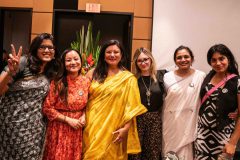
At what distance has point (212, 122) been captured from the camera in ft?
6.66

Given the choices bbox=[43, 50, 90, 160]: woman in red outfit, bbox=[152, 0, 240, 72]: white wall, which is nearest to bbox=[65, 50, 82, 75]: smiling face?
bbox=[43, 50, 90, 160]: woman in red outfit

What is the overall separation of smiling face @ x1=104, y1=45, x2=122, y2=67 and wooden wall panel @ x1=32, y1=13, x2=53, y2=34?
6.82ft

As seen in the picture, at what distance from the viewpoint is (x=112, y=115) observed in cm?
215

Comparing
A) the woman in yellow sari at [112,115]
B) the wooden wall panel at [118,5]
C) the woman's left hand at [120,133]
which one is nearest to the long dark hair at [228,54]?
the woman in yellow sari at [112,115]

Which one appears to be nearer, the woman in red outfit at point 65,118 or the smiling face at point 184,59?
the woman in red outfit at point 65,118

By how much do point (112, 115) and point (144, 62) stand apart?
59 cm

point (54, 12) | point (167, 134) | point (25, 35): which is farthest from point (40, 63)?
point (25, 35)

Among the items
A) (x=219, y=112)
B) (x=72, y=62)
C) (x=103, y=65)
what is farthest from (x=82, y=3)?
(x=219, y=112)

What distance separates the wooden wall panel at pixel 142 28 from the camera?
398 cm

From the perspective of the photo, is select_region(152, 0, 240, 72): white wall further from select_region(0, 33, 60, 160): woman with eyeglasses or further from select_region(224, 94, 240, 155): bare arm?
select_region(0, 33, 60, 160): woman with eyeglasses

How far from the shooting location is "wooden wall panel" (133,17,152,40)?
3.98 meters

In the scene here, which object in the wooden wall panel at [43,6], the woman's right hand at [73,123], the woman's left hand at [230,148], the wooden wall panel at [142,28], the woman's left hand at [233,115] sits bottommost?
the woman's left hand at [230,148]

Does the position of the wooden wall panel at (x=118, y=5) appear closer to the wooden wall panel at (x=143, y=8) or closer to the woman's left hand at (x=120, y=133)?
the wooden wall panel at (x=143, y=8)

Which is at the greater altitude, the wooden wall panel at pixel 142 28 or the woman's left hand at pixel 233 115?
the wooden wall panel at pixel 142 28
